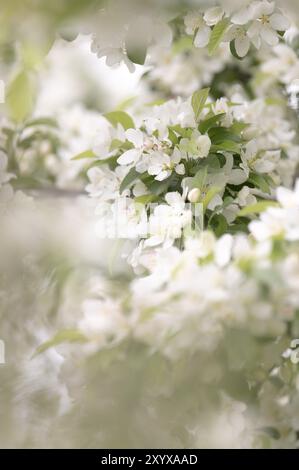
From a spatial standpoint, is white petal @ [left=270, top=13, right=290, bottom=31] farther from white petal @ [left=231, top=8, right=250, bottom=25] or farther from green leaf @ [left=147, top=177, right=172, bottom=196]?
green leaf @ [left=147, top=177, right=172, bottom=196]

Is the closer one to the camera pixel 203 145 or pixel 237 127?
pixel 203 145

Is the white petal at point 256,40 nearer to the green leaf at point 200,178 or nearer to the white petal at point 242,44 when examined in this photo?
the white petal at point 242,44

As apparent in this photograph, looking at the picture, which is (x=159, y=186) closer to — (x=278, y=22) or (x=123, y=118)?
(x=123, y=118)

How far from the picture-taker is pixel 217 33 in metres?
1.44

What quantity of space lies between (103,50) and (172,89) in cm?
152

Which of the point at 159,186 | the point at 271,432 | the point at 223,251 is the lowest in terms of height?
the point at 271,432

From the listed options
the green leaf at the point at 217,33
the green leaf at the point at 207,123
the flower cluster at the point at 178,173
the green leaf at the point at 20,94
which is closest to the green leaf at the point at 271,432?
the flower cluster at the point at 178,173

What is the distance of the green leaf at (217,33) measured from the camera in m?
1.42

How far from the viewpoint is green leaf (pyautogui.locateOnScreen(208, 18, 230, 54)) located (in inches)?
56.1

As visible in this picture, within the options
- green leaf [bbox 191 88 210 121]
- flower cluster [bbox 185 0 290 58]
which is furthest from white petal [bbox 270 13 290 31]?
green leaf [bbox 191 88 210 121]

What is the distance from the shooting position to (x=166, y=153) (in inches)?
59.0

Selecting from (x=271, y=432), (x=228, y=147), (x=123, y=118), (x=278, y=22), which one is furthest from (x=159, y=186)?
(x=271, y=432)

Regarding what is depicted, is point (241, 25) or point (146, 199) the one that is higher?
point (241, 25)
